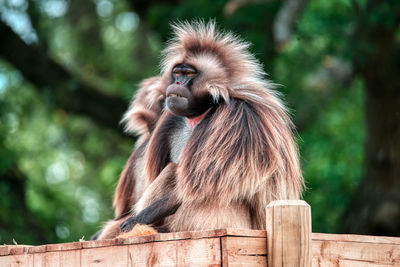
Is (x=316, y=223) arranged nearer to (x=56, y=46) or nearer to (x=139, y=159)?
(x=139, y=159)

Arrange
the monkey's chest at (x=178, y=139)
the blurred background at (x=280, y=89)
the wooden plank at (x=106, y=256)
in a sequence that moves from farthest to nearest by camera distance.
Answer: the blurred background at (x=280, y=89) < the monkey's chest at (x=178, y=139) < the wooden plank at (x=106, y=256)

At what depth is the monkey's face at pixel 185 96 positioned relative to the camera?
14.0 ft

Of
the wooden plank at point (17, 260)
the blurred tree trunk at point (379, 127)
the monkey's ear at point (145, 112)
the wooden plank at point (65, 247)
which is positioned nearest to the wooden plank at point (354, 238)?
the wooden plank at point (65, 247)

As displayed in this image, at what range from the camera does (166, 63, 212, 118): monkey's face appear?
427 cm

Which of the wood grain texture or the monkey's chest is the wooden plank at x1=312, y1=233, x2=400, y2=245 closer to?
the wood grain texture

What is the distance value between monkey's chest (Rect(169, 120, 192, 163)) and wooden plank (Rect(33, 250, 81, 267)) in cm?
119

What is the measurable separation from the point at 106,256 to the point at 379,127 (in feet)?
21.0

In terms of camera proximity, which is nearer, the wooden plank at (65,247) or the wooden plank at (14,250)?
the wooden plank at (65,247)

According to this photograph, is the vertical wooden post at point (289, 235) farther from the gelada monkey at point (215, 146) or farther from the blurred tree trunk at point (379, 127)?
the blurred tree trunk at point (379, 127)

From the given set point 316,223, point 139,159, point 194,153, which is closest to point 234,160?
point 194,153

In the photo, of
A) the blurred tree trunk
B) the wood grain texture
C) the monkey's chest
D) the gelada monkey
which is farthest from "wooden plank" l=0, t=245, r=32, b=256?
the blurred tree trunk

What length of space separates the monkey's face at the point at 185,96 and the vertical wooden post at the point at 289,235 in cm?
131

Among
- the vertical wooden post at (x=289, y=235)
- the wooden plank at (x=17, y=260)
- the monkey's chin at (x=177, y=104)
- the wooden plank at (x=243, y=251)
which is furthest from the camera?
the monkey's chin at (x=177, y=104)

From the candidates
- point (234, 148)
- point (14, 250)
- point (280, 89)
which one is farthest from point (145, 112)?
point (280, 89)
